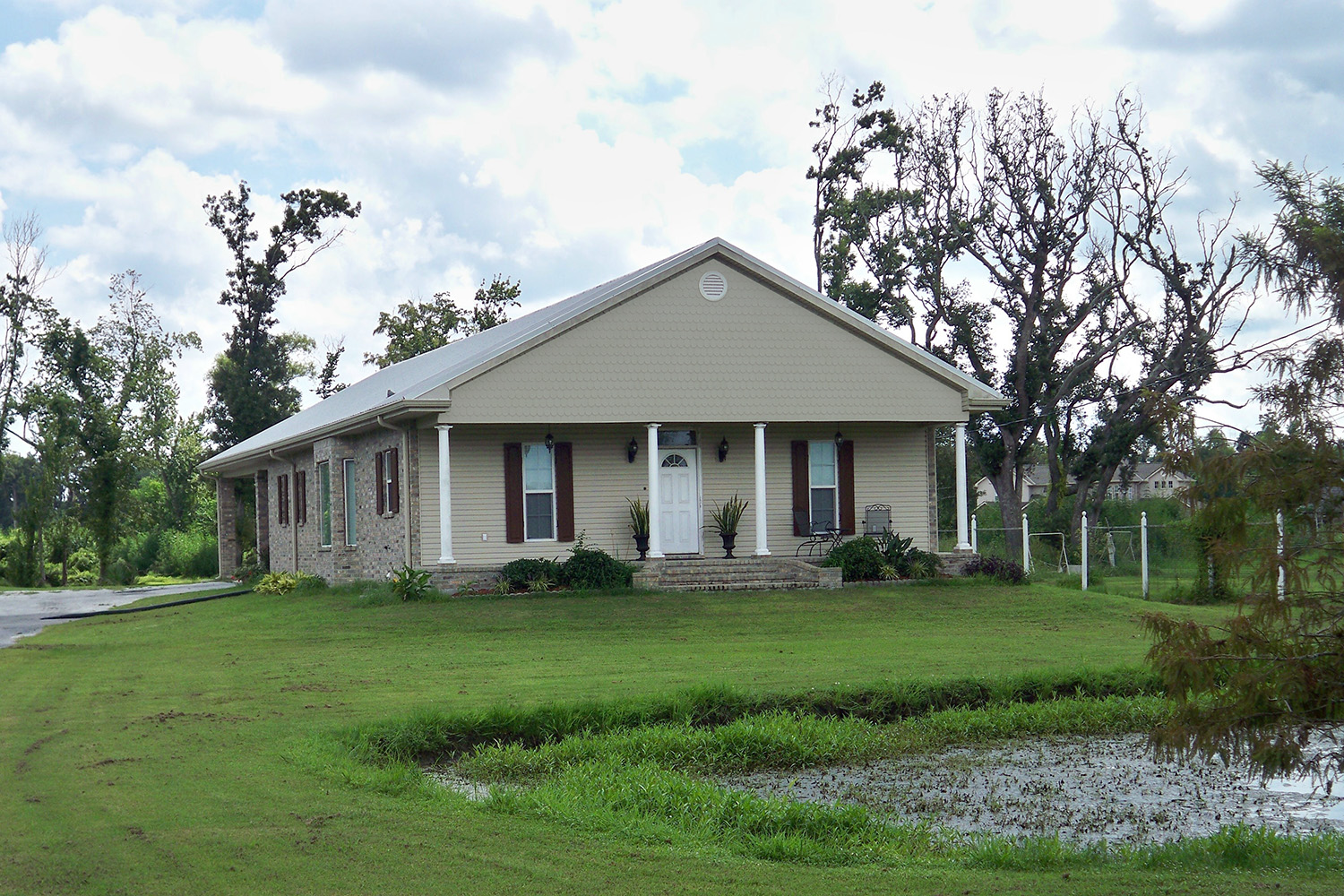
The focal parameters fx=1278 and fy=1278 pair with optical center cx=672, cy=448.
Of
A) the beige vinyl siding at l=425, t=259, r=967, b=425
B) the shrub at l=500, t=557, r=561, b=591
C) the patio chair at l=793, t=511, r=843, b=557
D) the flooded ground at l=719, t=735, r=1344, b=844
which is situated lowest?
the flooded ground at l=719, t=735, r=1344, b=844

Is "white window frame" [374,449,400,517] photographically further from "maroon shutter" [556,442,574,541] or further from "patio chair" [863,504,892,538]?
"patio chair" [863,504,892,538]

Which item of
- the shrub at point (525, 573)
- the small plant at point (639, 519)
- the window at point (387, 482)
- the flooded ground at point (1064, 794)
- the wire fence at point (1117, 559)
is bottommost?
the flooded ground at point (1064, 794)

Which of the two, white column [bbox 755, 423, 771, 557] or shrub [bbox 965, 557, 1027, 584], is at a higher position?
white column [bbox 755, 423, 771, 557]

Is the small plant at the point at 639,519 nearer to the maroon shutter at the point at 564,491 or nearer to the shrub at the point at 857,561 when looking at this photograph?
the maroon shutter at the point at 564,491

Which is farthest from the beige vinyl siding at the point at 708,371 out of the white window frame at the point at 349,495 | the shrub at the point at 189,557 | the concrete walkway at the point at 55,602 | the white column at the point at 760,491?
the shrub at the point at 189,557

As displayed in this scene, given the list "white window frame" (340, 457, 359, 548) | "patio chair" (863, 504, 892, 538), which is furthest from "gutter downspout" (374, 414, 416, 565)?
"patio chair" (863, 504, 892, 538)

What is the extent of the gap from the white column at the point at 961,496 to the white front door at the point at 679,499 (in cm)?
481

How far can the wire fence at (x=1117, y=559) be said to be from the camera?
2112 centimetres

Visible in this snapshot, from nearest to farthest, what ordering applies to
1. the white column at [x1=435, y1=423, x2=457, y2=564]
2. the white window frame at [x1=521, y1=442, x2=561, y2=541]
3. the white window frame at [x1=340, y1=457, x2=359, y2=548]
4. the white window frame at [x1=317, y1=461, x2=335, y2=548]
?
the white column at [x1=435, y1=423, x2=457, y2=564] < the white window frame at [x1=521, y1=442, x2=561, y2=541] < the white window frame at [x1=340, y1=457, x2=359, y2=548] < the white window frame at [x1=317, y1=461, x2=335, y2=548]

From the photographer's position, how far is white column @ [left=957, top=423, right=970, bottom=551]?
917 inches

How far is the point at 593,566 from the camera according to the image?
68.9 ft

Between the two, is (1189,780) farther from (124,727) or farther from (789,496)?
(789,496)

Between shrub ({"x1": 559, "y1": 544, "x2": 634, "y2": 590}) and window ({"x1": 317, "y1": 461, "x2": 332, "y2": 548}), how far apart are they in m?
6.98

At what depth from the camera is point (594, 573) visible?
20.9 m
